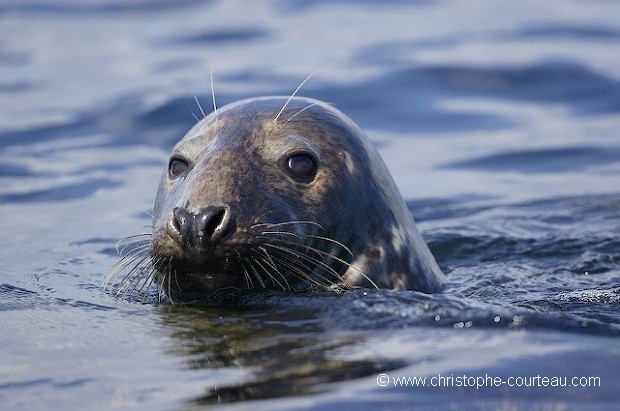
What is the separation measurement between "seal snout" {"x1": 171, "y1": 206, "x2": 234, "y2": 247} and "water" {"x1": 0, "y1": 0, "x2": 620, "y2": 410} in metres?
0.29

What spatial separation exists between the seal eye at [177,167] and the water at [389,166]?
21cm

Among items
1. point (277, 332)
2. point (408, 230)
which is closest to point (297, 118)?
point (408, 230)

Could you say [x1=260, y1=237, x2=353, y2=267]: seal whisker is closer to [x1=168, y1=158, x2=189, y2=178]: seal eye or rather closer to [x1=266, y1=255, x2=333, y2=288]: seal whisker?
[x1=266, y1=255, x2=333, y2=288]: seal whisker

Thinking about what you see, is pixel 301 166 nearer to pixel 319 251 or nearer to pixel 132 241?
pixel 319 251

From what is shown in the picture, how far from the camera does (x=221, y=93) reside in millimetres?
11312

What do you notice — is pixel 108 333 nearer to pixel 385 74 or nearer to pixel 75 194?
pixel 75 194

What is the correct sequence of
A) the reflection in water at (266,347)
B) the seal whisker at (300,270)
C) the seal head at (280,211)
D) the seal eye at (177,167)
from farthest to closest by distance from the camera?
the seal eye at (177,167), the seal whisker at (300,270), the seal head at (280,211), the reflection in water at (266,347)

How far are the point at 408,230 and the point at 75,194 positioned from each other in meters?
4.01

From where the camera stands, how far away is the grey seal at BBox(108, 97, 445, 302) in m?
4.54

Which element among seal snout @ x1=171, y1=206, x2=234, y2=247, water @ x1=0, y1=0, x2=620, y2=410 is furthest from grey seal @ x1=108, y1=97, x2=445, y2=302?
water @ x1=0, y1=0, x2=620, y2=410

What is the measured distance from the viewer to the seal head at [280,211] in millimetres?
4539

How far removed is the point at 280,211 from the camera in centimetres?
475

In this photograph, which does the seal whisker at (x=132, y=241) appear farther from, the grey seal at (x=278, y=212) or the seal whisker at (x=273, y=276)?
the seal whisker at (x=273, y=276)

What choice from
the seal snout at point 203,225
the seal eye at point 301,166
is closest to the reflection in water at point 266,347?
the seal snout at point 203,225
